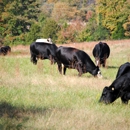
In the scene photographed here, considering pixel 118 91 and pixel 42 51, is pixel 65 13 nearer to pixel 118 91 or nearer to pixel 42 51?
pixel 42 51

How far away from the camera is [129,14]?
60594mm

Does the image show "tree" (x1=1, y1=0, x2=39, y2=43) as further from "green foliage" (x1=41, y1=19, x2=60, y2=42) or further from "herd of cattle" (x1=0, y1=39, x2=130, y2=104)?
"herd of cattle" (x1=0, y1=39, x2=130, y2=104)

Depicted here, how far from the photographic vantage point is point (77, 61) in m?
16.7

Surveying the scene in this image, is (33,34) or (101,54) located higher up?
(101,54)

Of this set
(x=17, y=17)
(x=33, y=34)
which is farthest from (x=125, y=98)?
(x=17, y=17)

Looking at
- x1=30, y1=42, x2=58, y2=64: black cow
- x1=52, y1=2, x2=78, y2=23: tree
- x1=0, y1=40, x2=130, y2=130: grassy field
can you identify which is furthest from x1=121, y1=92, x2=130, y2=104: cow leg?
x1=52, y1=2, x2=78, y2=23: tree

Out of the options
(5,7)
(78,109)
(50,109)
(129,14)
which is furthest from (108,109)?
(5,7)

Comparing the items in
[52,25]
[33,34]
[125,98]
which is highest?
[125,98]

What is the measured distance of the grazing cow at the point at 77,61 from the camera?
1606 centimetres

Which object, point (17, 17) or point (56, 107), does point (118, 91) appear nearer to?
point (56, 107)

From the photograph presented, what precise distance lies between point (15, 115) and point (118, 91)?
3.12 metres

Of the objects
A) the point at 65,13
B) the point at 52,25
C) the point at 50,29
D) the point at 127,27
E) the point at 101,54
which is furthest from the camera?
the point at 65,13

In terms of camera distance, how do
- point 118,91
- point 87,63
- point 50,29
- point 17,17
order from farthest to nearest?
point 50,29, point 17,17, point 87,63, point 118,91

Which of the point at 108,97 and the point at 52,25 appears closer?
the point at 108,97
